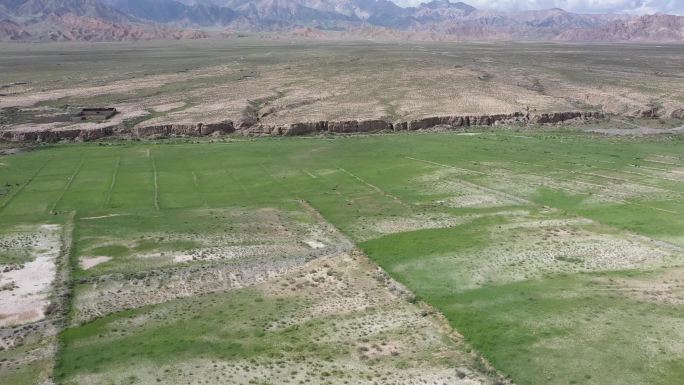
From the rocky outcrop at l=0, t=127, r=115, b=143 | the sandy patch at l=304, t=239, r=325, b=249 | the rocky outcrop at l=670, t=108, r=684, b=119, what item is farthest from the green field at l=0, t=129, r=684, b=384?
the rocky outcrop at l=670, t=108, r=684, b=119

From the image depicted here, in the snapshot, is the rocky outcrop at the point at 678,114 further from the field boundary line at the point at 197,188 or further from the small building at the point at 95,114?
the small building at the point at 95,114

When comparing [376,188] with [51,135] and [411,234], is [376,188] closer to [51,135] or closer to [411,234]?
[411,234]

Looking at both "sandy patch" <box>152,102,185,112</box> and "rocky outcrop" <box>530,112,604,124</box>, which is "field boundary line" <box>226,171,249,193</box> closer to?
"sandy patch" <box>152,102,185,112</box>

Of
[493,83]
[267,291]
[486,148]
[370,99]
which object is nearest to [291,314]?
[267,291]

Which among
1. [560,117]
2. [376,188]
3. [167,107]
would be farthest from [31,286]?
[560,117]

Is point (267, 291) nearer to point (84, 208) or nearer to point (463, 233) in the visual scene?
point (463, 233)
